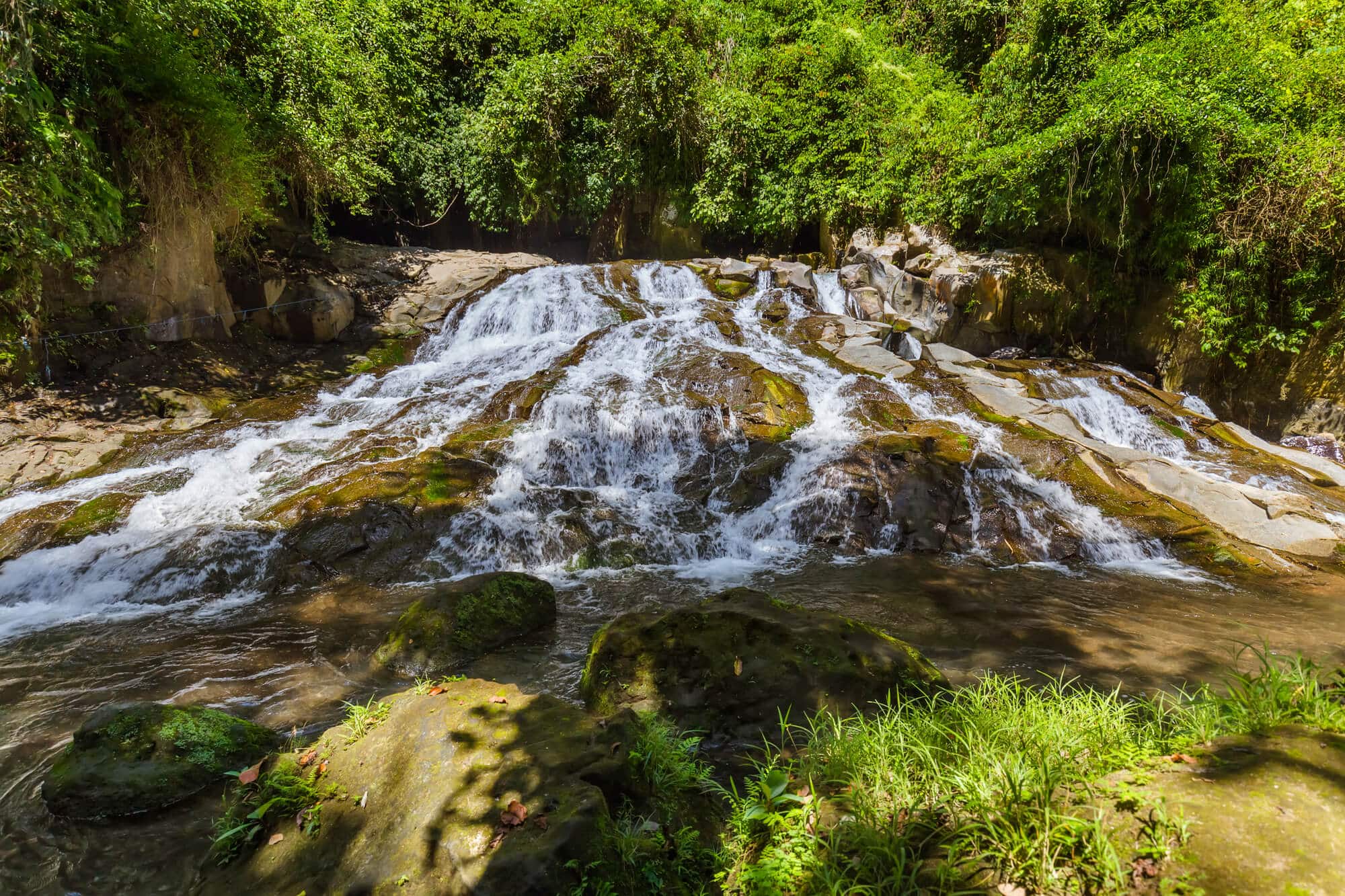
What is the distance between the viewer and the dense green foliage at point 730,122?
7.92 m

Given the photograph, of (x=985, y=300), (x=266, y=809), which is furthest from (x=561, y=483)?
(x=985, y=300)

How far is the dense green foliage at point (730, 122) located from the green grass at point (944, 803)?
7.49m

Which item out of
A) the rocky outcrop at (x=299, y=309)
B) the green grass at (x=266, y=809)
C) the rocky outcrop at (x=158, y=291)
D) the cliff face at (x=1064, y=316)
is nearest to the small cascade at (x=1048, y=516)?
the cliff face at (x=1064, y=316)

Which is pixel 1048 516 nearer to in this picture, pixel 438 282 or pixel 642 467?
pixel 642 467

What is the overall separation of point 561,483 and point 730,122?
13516 mm

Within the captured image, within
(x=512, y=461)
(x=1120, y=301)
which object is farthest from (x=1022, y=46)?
(x=512, y=461)

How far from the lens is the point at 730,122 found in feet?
54.6

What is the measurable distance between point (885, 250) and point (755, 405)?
7.69m

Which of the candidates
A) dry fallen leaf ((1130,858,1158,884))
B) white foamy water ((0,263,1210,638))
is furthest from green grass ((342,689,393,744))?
white foamy water ((0,263,1210,638))

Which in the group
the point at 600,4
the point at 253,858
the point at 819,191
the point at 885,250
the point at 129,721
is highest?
the point at 600,4

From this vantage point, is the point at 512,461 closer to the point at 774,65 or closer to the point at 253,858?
the point at 253,858

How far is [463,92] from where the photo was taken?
19.5 meters

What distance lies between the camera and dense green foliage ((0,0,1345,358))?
312 inches

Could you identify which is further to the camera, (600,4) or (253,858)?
(600,4)
